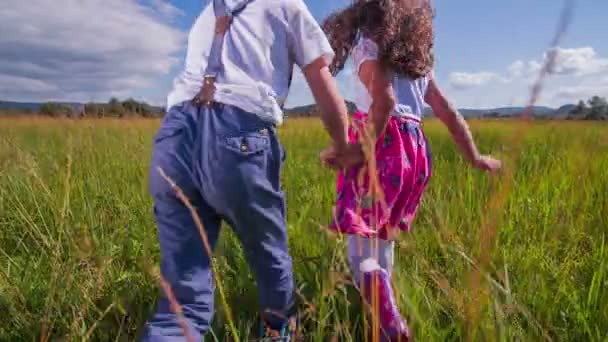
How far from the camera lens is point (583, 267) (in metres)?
1.77

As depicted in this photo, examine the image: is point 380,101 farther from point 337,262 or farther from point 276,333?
point 276,333

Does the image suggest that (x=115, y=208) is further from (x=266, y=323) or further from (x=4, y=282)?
(x=266, y=323)

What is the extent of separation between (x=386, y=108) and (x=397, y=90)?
18 centimetres

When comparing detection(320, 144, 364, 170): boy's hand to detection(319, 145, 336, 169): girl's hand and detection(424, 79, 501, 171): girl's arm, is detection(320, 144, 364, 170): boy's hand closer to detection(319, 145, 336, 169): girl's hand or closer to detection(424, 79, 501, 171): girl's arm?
detection(319, 145, 336, 169): girl's hand

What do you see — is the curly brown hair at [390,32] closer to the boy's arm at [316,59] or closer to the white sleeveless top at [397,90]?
the white sleeveless top at [397,90]

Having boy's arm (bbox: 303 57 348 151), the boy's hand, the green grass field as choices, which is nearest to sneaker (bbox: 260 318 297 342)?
the green grass field

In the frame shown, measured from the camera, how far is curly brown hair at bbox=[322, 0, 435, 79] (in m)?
1.53

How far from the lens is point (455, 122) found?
6.26 ft

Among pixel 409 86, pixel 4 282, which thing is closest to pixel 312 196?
pixel 409 86

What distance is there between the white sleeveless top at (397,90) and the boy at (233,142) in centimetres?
29

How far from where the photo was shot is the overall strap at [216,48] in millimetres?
1266

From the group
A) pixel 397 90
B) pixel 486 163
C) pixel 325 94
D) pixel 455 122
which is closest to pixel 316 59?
pixel 325 94

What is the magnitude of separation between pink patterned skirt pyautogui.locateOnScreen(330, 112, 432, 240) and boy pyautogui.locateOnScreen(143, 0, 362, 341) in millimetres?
235

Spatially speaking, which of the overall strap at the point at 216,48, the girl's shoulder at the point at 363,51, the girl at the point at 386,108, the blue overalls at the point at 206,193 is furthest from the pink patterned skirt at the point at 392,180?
the overall strap at the point at 216,48
